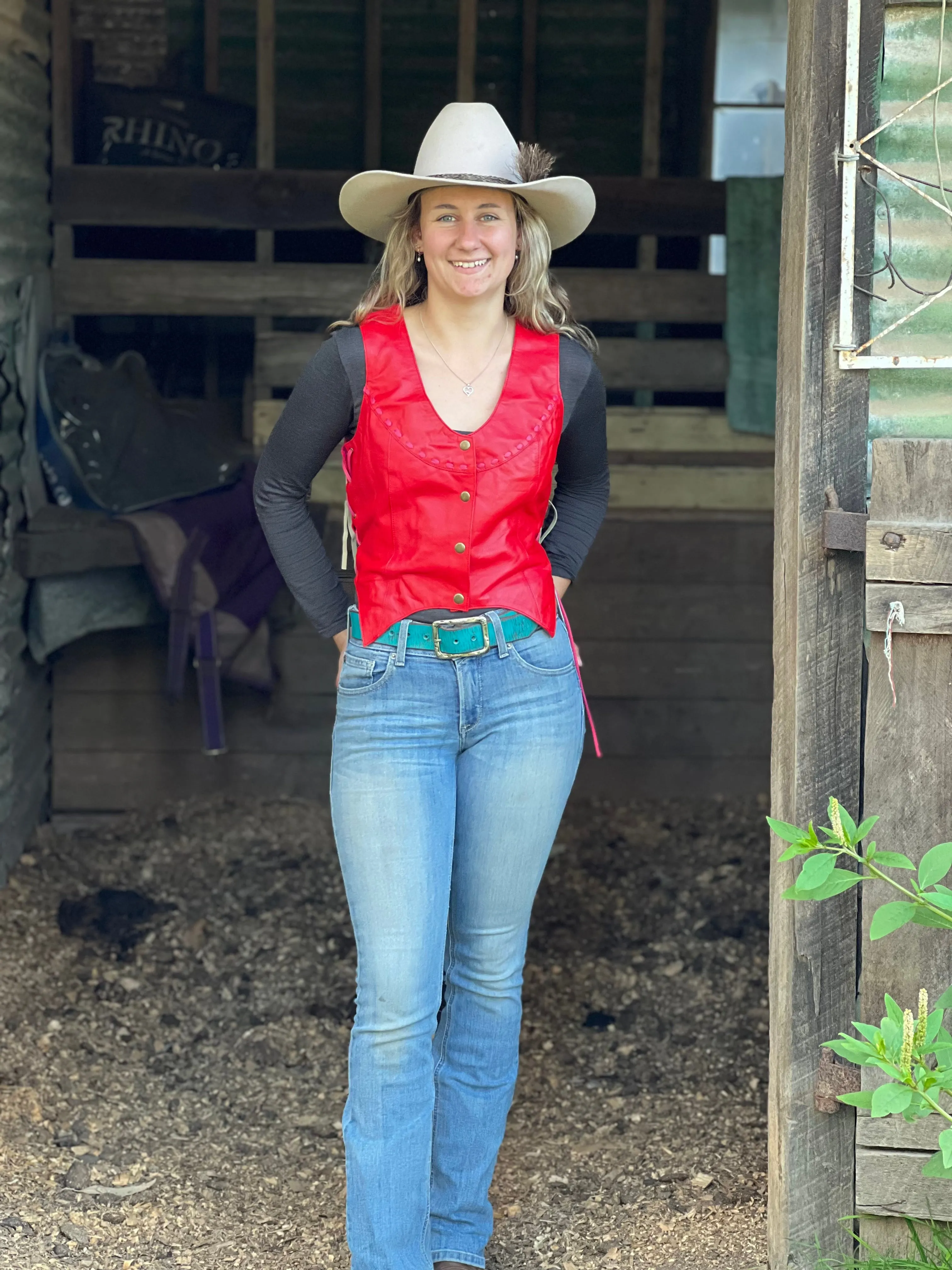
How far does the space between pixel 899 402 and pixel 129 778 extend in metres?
4.09

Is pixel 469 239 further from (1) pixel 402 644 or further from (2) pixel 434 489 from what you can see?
(1) pixel 402 644

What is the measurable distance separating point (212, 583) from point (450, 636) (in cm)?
291

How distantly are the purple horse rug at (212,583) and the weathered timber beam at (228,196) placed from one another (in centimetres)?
98

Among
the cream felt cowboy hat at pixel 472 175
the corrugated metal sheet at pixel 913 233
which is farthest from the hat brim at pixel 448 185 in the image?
the corrugated metal sheet at pixel 913 233

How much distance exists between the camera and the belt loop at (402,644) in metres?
2.50

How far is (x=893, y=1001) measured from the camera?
84.2 inches

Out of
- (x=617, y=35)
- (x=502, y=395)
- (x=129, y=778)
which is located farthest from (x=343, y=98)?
(x=502, y=395)

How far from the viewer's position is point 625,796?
602cm

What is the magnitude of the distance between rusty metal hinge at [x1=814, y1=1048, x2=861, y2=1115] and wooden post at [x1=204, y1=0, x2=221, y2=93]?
4.64 m

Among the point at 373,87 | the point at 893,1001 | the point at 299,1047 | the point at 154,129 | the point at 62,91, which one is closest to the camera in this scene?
the point at 893,1001

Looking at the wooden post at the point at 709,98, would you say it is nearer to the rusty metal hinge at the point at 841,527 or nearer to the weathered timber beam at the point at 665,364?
the weathered timber beam at the point at 665,364

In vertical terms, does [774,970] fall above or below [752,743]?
above

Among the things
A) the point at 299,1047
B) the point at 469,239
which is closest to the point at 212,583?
the point at 299,1047

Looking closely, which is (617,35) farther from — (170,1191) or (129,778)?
(170,1191)
